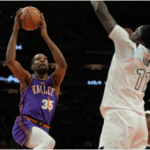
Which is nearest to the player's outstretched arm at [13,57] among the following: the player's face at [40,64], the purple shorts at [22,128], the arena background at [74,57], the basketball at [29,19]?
the basketball at [29,19]

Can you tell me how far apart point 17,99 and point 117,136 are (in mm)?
14977

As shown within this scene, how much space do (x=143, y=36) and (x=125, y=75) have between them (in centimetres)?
46

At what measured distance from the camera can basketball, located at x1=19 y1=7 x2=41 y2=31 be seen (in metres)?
4.30

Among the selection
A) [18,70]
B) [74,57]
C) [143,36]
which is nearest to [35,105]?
[18,70]

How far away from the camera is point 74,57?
1593 cm

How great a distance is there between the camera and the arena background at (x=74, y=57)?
14367 mm

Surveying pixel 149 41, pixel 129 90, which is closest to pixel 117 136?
pixel 129 90

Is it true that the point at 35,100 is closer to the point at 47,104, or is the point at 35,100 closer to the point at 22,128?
the point at 47,104

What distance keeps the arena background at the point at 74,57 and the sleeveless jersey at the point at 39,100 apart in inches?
390

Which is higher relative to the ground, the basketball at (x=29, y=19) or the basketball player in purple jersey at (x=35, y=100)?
the basketball at (x=29, y=19)

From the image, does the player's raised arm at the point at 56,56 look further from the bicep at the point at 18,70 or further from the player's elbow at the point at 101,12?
the player's elbow at the point at 101,12

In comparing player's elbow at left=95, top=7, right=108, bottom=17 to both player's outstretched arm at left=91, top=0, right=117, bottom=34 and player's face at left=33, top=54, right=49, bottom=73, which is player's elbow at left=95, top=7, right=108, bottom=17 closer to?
player's outstretched arm at left=91, top=0, right=117, bottom=34

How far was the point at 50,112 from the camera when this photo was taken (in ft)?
13.6

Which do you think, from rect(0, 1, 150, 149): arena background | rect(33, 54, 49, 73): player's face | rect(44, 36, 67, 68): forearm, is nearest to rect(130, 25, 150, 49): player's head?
rect(44, 36, 67, 68): forearm
